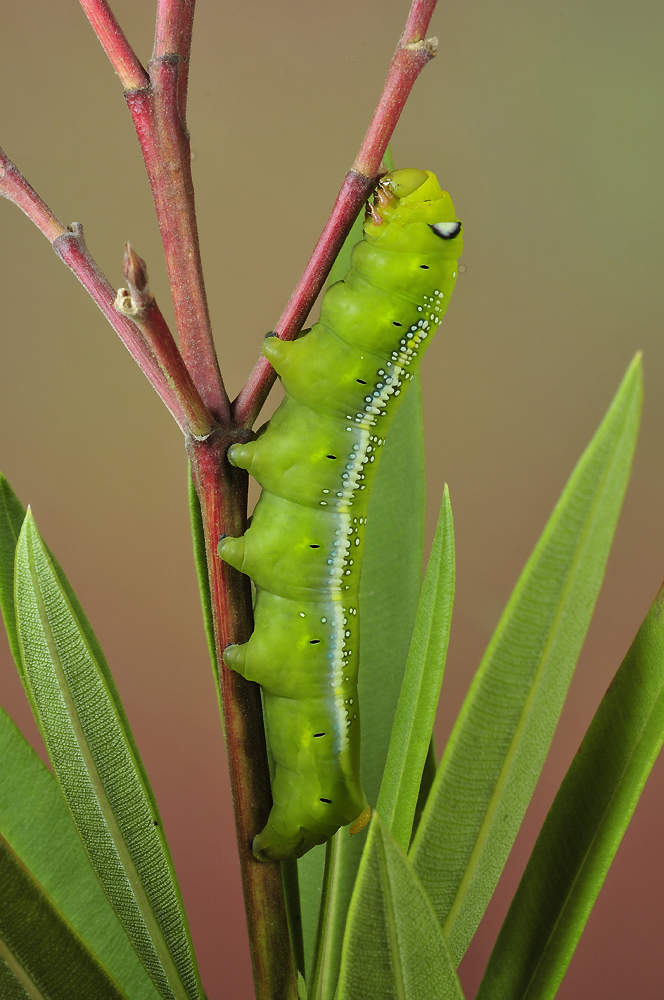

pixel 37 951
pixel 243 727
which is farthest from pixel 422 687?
pixel 37 951

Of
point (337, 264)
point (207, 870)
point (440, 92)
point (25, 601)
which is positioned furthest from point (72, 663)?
point (440, 92)

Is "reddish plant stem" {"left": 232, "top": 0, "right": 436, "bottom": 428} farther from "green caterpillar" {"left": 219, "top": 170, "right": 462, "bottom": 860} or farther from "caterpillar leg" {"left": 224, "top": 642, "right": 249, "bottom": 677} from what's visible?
"caterpillar leg" {"left": 224, "top": 642, "right": 249, "bottom": 677}

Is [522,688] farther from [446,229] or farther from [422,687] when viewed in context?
[446,229]

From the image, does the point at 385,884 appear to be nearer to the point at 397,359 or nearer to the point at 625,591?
the point at 397,359

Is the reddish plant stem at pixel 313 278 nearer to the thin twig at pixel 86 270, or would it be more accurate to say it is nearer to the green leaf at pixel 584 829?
the thin twig at pixel 86 270

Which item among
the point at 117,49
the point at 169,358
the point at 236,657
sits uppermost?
the point at 117,49

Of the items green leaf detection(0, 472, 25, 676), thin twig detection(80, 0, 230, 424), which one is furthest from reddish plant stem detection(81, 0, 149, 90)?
green leaf detection(0, 472, 25, 676)

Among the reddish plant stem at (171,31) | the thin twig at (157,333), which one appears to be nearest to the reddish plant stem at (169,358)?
the thin twig at (157,333)
